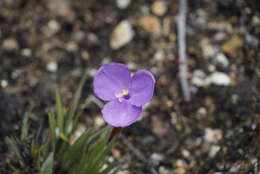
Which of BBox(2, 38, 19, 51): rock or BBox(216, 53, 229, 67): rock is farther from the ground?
BBox(2, 38, 19, 51): rock

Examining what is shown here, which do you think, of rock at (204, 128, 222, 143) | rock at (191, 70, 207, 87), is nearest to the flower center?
rock at (204, 128, 222, 143)

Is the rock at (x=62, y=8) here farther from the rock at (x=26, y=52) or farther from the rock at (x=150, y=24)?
the rock at (x=150, y=24)

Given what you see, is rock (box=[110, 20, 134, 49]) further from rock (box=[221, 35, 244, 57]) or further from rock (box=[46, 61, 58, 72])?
rock (box=[221, 35, 244, 57])

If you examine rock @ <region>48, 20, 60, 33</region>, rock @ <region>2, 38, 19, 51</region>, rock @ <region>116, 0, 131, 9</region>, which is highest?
rock @ <region>116, 0, 131, 9</region>

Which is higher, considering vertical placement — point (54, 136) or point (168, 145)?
point (54, 136)

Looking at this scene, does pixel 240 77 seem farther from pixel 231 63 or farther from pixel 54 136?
pixel 54 136

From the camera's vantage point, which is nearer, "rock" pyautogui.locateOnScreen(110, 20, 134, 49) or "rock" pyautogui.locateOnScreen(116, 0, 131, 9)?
"rock" pyautogui.locateOnScreen(110, 20, 134, 49)

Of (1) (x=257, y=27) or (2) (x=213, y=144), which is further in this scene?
(1) (x=257, y=27)

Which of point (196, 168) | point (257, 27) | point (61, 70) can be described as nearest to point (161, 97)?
point (196, 168)

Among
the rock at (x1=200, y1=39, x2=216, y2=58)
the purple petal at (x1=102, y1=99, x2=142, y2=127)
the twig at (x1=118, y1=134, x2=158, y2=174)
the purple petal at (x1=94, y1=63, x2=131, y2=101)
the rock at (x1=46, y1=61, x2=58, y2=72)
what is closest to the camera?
the purple petal at (x1=102, y1=99, x2=142, y2=127)
